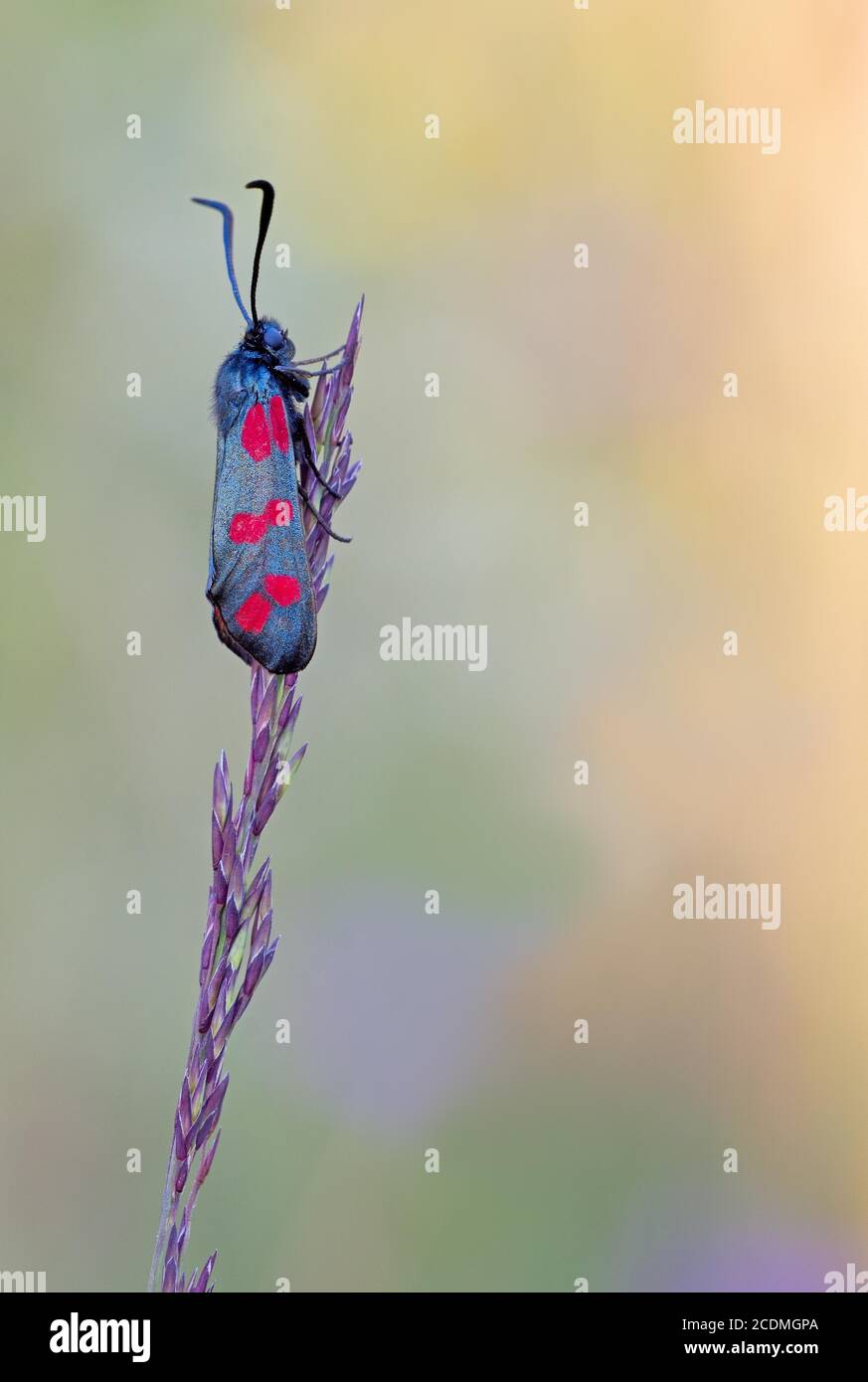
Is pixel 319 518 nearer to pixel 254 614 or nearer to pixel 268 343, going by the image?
pixel 254 614

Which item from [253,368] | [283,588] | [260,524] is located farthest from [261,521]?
[253,368]

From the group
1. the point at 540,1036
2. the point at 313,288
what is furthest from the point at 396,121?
the point at 540,1036

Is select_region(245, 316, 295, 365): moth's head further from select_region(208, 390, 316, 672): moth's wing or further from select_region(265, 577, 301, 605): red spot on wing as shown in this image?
select_region(265, 577, 301, 605): red spot on wing

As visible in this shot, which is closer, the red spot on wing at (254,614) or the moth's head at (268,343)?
the red spot on wing at (254,614)

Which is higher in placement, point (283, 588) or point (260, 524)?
point (260, 524)

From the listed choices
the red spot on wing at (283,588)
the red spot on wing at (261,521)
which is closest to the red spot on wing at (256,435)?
the red spot on wing at (261,521)

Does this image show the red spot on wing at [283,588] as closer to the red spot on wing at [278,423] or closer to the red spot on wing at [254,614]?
the red spot on wing at [254,614]

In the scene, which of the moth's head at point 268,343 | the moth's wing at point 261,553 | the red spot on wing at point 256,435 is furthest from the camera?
the moth's head at point 268,343

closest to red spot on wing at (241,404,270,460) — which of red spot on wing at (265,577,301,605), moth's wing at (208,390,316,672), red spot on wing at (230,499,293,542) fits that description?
moth's wing at (208,390,316,672)
